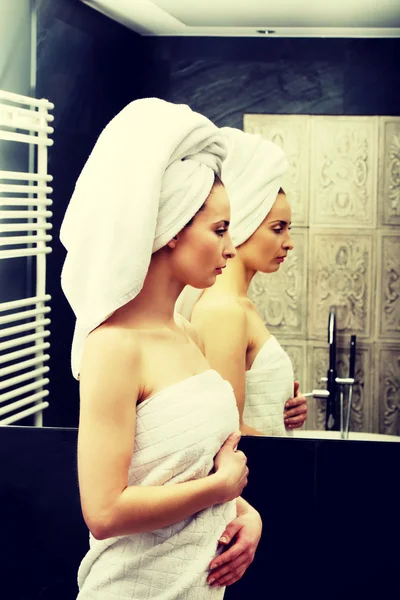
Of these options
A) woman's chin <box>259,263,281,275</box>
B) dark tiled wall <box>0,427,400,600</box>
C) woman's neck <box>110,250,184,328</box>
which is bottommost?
dark tiled wall <box>0,427,400,600</box>

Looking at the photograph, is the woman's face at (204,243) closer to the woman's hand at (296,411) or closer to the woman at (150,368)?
the woman at (150,368)

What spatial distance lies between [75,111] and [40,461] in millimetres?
814

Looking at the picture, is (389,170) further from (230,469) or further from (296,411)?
(230,469)

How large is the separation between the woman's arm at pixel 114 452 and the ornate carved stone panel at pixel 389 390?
692mm

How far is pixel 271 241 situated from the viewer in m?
1.57

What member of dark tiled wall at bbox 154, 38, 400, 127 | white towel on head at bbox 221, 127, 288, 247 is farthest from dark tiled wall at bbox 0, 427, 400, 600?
dark tiled wall at bbox 154, 38, 400, 127

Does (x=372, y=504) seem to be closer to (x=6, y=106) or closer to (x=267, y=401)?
(x=267, y=401)

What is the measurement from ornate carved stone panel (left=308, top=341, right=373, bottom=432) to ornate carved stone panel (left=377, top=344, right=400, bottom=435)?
25 millimetres

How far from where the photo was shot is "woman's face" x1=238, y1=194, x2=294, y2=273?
1556 mm

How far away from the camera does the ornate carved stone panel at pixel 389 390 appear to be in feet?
5.27

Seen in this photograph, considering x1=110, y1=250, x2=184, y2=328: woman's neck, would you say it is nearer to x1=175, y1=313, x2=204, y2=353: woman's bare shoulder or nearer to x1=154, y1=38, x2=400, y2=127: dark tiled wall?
x1=175, y1=313, x2=204, y2=353: woman's bare shoulder

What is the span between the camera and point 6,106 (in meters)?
1.62

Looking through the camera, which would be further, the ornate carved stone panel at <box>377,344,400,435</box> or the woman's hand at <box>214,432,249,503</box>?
the ornate carved stone panel at <box>377,344,400,435</box>

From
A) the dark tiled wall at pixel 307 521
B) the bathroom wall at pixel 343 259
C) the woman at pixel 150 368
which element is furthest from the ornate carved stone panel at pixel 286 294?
the woman at pixel 150 368
